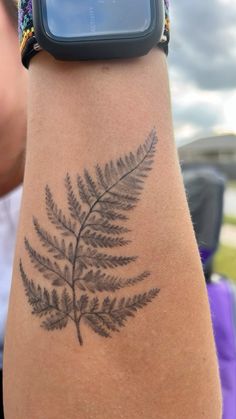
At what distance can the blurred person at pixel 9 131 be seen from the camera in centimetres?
118

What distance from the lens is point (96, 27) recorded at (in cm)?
62

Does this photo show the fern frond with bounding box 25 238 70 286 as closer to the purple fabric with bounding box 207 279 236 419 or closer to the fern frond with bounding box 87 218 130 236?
the fern frond with bounding box 87 218 130 236

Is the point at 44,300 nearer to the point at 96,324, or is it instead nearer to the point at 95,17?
the point at 96,324

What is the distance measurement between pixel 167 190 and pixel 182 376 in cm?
24

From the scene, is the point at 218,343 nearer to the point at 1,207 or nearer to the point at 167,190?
the point at 1,207

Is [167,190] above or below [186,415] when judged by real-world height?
above

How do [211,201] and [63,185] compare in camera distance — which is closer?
[63,185]

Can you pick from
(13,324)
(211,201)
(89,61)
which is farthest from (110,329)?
(211,201)

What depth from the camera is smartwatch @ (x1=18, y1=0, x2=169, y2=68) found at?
0.61m

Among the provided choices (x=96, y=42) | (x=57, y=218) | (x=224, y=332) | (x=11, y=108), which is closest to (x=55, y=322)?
(x=57, y=218)

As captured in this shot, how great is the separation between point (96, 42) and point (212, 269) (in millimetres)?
1275

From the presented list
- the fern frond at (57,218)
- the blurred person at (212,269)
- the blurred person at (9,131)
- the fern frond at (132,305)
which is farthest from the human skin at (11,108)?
the fern frond at (132,305)

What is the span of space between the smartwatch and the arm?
19 mm

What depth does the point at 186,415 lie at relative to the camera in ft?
2.02
